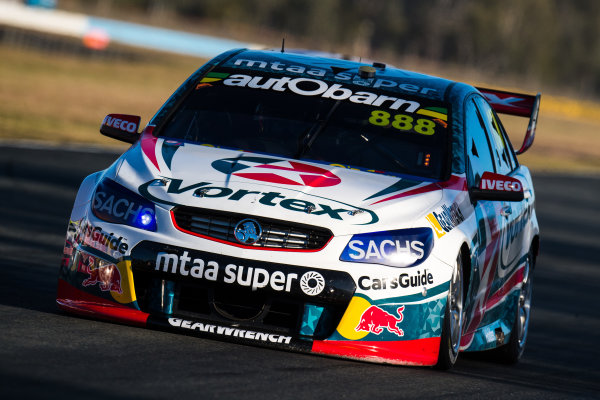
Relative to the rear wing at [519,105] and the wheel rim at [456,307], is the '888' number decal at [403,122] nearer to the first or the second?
the wheel rim at [456,307]

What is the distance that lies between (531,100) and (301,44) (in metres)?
98.3

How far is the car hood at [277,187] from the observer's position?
18.8 ft

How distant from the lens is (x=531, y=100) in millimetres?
8555

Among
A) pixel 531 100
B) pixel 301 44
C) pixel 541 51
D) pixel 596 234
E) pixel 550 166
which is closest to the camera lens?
pixel 531 100

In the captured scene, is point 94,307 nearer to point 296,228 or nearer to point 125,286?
point 125,286

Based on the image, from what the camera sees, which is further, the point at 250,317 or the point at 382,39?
the point at 382,39

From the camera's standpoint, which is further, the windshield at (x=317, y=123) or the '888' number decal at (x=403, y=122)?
the '888' number decal at (x=403, y=122)

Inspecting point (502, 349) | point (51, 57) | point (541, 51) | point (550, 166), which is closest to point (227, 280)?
point (502, 349)

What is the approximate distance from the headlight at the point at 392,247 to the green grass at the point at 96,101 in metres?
15.4

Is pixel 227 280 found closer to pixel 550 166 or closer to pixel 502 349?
pixel 502 349

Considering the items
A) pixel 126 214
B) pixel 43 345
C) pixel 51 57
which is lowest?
pixel 51 57

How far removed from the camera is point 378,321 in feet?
18.7

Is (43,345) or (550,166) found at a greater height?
(43,345)

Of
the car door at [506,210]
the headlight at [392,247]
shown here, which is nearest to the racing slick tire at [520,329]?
the car door at [506,210]
